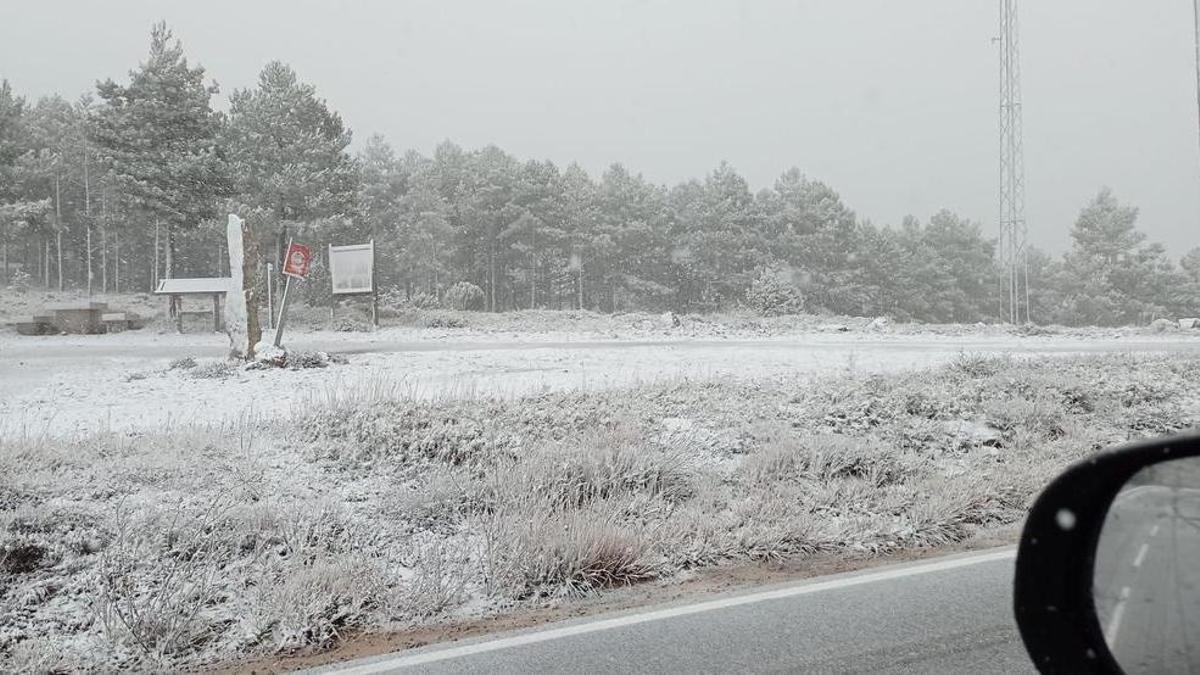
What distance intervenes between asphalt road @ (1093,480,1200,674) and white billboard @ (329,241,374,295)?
1079 inches

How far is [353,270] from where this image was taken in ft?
91.1

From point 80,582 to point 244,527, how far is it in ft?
3.26

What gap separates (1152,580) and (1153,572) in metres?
0.02

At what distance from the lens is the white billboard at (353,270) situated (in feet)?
90.4

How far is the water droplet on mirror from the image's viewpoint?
1.70 meters

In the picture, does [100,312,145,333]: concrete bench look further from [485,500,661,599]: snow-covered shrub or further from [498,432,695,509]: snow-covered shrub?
[485,500,661,599]: snow-covered shrub

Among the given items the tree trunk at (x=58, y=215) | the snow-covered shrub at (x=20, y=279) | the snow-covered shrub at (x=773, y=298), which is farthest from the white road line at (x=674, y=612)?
the snow-covered shrub at (x=20, y=279)

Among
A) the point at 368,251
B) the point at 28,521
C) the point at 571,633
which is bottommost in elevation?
the point at 571,633

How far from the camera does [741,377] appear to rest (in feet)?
44.7

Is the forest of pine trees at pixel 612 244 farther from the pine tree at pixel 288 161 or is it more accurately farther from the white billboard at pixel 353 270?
the white billboard at pixel 353 270

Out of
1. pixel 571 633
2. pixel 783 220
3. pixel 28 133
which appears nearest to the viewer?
pixel 571 633

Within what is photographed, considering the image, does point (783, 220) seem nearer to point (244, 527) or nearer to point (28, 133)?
point (28, 133)

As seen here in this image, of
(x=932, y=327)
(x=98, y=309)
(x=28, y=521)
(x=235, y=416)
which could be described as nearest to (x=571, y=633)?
(x=28, y=521)

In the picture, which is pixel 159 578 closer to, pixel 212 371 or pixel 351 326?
pixel 212 371
